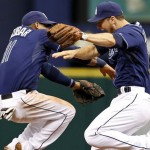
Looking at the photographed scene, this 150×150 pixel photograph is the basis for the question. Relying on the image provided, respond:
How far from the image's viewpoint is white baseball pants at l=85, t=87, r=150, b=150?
28.5 feet

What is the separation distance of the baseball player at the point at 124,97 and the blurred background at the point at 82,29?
1.91 metres

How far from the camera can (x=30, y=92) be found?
30.2 feet

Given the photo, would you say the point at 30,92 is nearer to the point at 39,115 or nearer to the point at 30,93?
the point at 30,93

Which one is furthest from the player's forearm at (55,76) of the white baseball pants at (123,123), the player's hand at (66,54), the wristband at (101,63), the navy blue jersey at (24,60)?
the player's hand at (66,54)

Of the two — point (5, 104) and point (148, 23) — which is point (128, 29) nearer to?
point (5, 104)

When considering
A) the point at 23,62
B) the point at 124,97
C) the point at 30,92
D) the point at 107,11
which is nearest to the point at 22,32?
the point at 23,62

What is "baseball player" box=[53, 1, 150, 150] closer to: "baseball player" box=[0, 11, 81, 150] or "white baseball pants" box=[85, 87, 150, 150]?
"white baseball pants" box=[85, 87, 150, 150]

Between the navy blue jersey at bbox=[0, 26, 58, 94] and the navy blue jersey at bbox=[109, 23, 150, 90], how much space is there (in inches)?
28.2

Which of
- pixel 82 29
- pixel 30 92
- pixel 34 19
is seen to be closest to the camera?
pixel 30 92

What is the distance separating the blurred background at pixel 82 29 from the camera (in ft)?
35.3

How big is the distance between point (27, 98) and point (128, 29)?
1.31m

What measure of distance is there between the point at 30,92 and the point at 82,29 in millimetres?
2099

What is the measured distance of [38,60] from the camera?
9.20 meters

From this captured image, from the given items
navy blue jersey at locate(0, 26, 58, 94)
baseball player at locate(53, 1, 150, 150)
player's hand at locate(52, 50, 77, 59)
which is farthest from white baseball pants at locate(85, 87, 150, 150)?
Answer: navy blue jersey at locate(0, 26, 58, 94)
